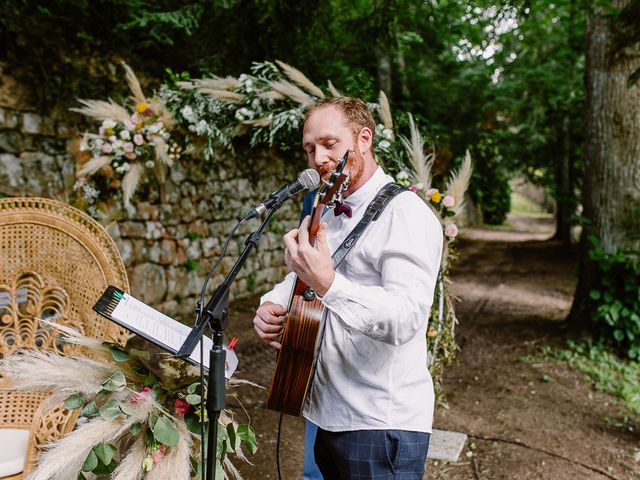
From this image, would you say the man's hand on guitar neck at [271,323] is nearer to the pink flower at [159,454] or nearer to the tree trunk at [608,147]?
the pink flower at [159,454]

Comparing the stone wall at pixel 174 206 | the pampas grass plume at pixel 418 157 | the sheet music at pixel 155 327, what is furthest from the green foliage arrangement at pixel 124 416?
the stone wall at pixel 174 206

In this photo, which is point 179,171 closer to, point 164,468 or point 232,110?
point 232,110

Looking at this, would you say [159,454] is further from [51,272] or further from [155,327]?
[51,272]

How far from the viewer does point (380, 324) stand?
3.69ft

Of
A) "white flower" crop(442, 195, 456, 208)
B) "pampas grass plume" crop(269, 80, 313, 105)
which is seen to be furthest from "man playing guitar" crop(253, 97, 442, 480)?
"pampas grass plume" crop(269, 80, 313, 105)

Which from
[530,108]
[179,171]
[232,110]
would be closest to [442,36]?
[530,108]

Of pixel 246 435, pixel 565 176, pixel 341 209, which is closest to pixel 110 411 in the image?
pixel 246 435

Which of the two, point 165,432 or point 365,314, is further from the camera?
point 165,432

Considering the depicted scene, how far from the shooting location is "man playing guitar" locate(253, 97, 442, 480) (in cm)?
115

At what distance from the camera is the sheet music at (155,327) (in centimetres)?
134

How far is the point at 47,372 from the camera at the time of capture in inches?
57.4

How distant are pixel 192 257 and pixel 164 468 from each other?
4.45 m

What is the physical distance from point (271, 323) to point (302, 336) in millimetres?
141

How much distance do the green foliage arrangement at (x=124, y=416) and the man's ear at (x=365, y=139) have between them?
30.8 inches
